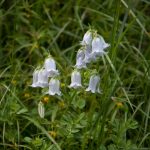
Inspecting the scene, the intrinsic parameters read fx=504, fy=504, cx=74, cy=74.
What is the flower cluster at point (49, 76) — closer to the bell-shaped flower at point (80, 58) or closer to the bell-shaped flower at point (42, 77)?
the bell-shaped flower at point (42, 77)

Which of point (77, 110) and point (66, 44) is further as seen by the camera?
point (66, 44)

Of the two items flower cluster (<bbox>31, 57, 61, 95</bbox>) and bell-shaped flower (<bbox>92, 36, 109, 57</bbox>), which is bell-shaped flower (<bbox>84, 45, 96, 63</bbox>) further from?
flower cluster (<bbox>31, 57, 61, 95</bbox>)

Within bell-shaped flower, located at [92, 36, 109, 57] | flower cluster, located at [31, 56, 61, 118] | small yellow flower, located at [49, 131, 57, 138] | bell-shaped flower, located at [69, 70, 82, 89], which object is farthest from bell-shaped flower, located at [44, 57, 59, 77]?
small yellow flower, located at [49, 131, 57, 138]

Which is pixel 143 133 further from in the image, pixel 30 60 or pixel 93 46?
pixel 30 60

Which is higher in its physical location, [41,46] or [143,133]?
[41,46]

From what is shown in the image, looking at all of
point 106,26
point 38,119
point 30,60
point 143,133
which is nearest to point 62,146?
point 38,119
